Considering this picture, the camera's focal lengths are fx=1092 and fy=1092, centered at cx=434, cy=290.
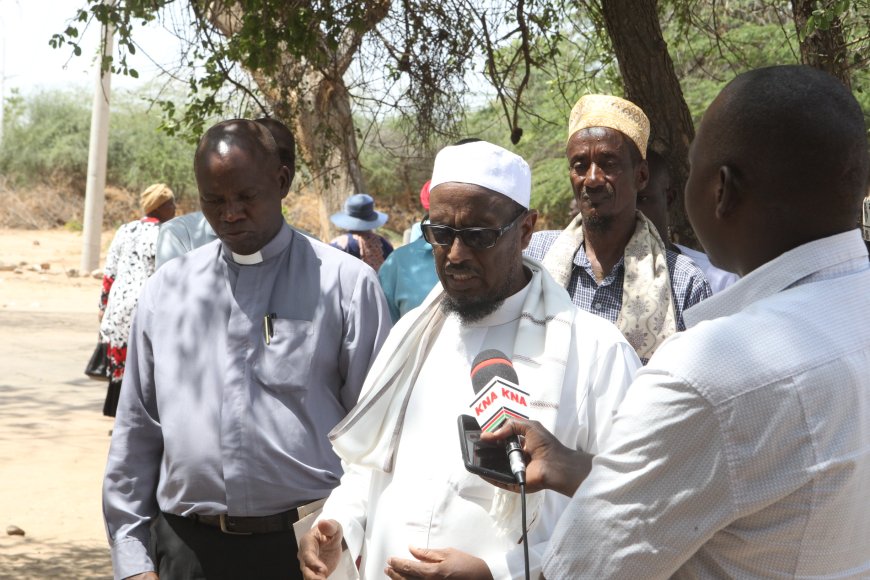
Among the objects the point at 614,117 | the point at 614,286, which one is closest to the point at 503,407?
the point at 614,286

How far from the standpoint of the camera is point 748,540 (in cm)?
170

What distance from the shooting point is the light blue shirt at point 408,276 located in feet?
18.3

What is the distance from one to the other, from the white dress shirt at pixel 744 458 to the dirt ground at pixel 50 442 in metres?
5.45

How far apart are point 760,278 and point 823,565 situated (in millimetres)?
472

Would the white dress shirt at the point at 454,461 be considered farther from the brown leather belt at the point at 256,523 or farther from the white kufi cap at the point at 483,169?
the brown leather belt at the point at 256,523

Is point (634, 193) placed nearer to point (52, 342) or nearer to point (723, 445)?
point (723, 445)

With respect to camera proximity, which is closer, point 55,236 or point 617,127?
point 617,127

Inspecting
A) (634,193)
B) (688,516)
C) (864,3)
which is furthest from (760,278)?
(864,3)

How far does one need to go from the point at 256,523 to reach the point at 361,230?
20.9ft

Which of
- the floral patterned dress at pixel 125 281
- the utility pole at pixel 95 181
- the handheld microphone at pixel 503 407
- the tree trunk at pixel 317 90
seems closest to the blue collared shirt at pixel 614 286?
the handheld microphone at pixel 503 407

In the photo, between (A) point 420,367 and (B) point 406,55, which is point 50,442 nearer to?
(B) point 406,55

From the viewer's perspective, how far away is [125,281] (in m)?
8.09

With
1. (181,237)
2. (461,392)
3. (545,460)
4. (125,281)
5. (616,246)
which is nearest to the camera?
(545,460)

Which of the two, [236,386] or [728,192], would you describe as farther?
[236,386]
